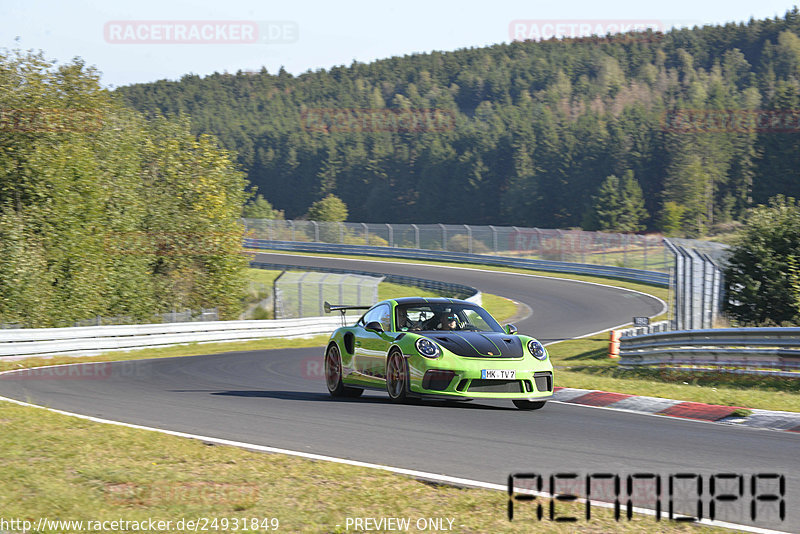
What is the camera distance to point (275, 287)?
106 ft

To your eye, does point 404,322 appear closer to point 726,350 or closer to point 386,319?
point 386,319

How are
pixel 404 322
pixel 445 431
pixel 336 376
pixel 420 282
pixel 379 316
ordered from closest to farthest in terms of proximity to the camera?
pixel 445 431, pixel 404 322, pixel 379 316, pixel 336 376, pixel 420 282

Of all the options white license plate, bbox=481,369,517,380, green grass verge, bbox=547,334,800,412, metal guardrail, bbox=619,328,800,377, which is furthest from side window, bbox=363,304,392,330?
metal guardrail, bbox=619,328,800,377

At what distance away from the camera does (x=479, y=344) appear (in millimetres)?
10320

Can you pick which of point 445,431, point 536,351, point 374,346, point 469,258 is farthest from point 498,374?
point 469,258

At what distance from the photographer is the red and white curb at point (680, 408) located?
9430 millimetres

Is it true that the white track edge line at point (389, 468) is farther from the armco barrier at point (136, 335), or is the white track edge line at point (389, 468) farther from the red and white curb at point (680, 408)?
the armco barrier at point (136, 335)

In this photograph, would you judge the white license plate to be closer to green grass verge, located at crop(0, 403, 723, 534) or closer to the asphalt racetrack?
the asphalt racetrack

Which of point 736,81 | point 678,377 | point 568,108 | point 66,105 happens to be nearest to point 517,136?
point 568,108

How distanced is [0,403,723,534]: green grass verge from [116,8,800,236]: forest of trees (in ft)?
284

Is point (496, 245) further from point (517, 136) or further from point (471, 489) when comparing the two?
point (517, 136)

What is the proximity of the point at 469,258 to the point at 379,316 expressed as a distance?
4555cm

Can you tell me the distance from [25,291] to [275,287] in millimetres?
8332

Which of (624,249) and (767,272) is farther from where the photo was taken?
(624,249)
